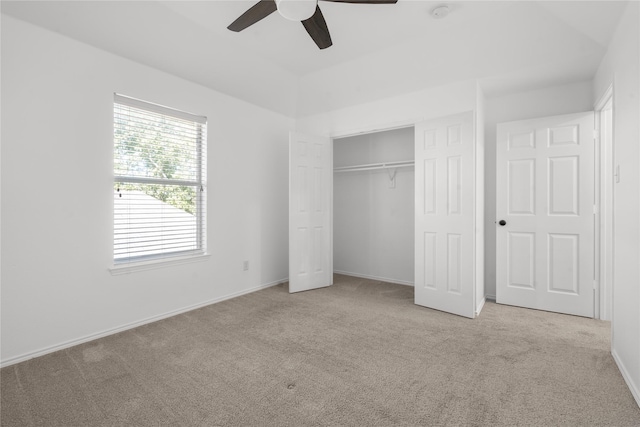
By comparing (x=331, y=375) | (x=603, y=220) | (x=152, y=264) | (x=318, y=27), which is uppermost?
(x=318, y=27)

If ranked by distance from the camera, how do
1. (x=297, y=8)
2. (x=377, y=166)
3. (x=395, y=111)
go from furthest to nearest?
(x=377, y=166)
(x=395, y=111)
(x=297, y=8)

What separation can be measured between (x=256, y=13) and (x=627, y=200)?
108 inches

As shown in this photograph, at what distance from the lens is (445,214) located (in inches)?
131

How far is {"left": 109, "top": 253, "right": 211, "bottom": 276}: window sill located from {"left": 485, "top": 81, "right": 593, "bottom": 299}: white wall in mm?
3395

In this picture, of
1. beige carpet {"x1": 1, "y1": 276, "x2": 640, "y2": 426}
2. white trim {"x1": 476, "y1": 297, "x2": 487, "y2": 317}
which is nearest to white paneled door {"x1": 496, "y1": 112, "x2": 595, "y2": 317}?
white trim {"x1": 476, "y1": 297, "x2": 487, "y2": 317}

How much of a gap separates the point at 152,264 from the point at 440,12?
3.51 m

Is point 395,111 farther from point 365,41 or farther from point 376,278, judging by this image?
point 376,278

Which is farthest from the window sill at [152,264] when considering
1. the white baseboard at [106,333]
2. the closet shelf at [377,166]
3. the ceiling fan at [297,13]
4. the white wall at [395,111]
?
the closet shelf at [377,166]

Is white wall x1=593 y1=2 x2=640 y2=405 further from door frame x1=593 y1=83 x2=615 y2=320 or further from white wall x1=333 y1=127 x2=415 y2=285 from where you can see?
white wall x1=333 y1=127 x2=415 y2=285

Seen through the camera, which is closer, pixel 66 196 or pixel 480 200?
pixel 66 196

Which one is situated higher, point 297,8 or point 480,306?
point 297,8

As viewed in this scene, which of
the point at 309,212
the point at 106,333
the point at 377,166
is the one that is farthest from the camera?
the point at 377,166

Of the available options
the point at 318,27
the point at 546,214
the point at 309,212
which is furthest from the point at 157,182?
the point at 546,214

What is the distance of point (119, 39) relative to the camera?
2.65 metres
